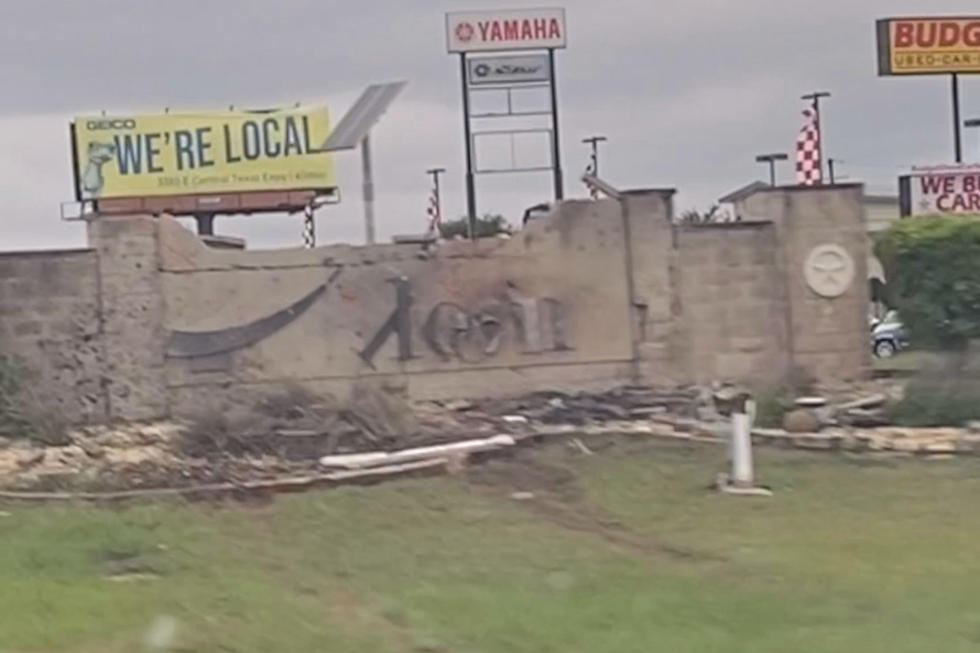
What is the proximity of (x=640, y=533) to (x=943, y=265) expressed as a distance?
1038 cm

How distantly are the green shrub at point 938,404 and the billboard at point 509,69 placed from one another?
1627 cm

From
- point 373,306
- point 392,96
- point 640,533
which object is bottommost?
point 640,533

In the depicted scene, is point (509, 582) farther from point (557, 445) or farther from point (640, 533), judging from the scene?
point (557, 445)

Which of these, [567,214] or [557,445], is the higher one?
[567,214]

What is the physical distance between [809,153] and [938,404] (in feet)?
84.6

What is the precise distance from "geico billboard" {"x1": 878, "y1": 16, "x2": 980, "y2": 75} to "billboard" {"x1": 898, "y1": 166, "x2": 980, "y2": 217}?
2.52m

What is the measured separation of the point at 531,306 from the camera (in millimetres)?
25078

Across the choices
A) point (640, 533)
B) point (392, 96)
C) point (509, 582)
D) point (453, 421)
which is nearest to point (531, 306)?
point (453, 421)

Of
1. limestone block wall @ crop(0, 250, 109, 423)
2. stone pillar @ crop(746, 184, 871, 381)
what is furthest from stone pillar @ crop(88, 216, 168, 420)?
stone pillar @ crop(746, 184, 871, 381)

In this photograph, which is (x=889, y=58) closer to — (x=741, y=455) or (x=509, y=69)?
(x=509, y=69)

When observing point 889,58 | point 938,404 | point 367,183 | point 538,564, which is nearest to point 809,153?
point 889,58

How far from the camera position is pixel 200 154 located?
218ft

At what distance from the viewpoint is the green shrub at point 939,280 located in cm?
2331

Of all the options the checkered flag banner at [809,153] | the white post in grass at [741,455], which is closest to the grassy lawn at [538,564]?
the white post in grass at [741,455]
